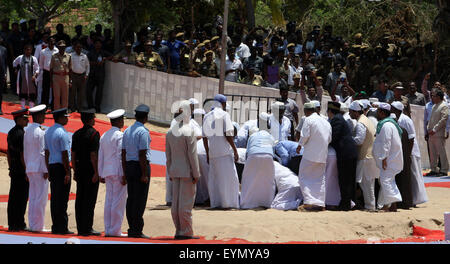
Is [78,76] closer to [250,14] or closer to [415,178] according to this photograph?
[415,178]

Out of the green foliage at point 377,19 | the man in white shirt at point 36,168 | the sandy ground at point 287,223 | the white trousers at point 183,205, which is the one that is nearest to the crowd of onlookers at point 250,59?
the green foliage at point 377,19

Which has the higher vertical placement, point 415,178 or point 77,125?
point 77,125

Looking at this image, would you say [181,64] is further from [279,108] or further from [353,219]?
[353,219]

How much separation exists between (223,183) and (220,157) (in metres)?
0.38

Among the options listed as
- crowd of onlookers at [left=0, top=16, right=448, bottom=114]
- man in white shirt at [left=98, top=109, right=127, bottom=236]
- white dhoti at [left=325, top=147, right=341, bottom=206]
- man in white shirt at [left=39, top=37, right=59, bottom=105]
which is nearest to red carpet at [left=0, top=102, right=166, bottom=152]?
crowd of onlookers at [left=0, top=16, right=448, bottom=114]

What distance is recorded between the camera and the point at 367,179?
13766mm

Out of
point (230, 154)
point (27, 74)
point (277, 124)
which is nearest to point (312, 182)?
point (230, 154)

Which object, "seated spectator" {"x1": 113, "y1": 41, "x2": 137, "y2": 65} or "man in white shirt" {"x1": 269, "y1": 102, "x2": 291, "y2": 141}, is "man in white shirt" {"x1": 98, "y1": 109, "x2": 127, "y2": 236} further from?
"seated spectator" {"x1": 113, "y1": 41, "x2": 137, "y2": 65}

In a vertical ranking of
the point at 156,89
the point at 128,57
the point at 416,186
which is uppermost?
the point at 128,57

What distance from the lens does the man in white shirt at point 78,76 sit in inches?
795

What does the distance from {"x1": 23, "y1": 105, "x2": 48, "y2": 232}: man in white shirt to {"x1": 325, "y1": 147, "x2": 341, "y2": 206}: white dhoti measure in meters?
4.19

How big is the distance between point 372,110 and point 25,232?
5872 mm

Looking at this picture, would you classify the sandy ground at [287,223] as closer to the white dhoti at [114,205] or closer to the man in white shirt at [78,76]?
the white dhoti at [114,205]

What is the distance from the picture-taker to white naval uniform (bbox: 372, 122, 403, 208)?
13.4 m
